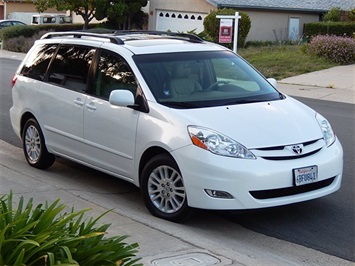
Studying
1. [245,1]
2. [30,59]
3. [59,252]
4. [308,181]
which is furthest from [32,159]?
[245,1]

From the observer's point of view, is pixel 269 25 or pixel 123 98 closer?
pixel 123 98

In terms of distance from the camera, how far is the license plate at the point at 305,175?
Answer: 6117 millimetres

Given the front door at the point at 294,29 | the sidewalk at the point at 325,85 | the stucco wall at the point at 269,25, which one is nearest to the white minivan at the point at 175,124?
the sidewalk at the point at 325,85

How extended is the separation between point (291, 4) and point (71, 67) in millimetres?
29709

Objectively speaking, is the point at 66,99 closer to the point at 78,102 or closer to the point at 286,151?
the point at 78,102

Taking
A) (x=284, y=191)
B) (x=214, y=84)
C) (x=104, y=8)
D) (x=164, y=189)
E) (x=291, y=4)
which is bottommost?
(x=164, y=189)

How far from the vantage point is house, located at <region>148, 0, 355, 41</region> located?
1346 inches

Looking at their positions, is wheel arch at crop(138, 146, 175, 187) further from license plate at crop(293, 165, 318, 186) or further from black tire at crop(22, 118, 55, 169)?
black tire at crop(22, 118, 55, 169)

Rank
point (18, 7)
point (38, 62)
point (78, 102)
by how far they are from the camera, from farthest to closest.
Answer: point (18, 7) → point (38, 62) → point (78, 102)

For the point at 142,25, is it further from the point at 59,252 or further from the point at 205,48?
the point at 59,252

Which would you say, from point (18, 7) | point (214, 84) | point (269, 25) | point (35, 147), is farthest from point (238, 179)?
point (18, 7)

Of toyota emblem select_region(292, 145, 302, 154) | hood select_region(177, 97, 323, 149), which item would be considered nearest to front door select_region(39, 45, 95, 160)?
hood select_region(177, 97, 323, 149)

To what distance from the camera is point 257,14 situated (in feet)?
114

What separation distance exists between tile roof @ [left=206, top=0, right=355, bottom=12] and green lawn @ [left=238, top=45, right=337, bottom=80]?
22.3ft
